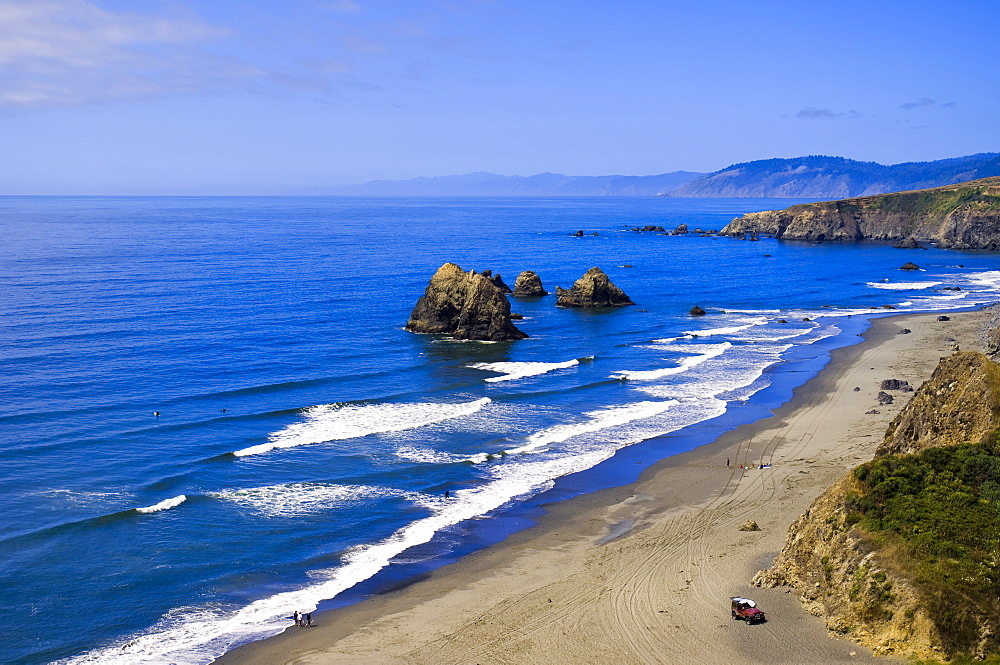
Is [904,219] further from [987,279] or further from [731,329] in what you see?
[731,329]

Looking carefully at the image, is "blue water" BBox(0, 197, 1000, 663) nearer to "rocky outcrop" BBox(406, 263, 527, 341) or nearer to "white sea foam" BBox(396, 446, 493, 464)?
"white sea foam" BBox(396, 446, 493, 464)

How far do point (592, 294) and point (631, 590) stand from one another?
59.4 m

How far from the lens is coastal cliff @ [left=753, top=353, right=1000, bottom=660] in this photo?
19812 millimetres

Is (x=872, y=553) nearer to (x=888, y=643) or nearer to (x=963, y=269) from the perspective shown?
(x=888, y=643)

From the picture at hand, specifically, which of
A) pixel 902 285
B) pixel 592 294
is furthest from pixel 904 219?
pixel 592 294

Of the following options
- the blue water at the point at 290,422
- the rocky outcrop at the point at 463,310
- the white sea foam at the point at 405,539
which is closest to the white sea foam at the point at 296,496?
the blue water at the point at 290,422

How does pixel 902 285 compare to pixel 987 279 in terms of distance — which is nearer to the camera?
pixel 902 285

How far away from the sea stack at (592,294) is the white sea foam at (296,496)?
171 feet

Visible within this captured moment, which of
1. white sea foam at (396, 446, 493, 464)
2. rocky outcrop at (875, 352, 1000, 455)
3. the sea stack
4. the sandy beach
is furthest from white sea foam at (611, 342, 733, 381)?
rocky outcrop at (875, 352, 1000, 455)

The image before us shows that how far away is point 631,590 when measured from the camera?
83.3 feet

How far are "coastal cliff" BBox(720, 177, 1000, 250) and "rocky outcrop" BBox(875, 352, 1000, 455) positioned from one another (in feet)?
471

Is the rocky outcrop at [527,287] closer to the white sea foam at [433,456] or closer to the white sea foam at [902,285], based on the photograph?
the white sea foam at [902,285]

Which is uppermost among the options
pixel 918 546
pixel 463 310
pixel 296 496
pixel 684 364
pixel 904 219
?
pixel 904 219

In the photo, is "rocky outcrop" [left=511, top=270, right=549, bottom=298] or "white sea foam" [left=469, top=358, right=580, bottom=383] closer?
"white sea foam" [left=469, top=358, right=580, bottom=383]
